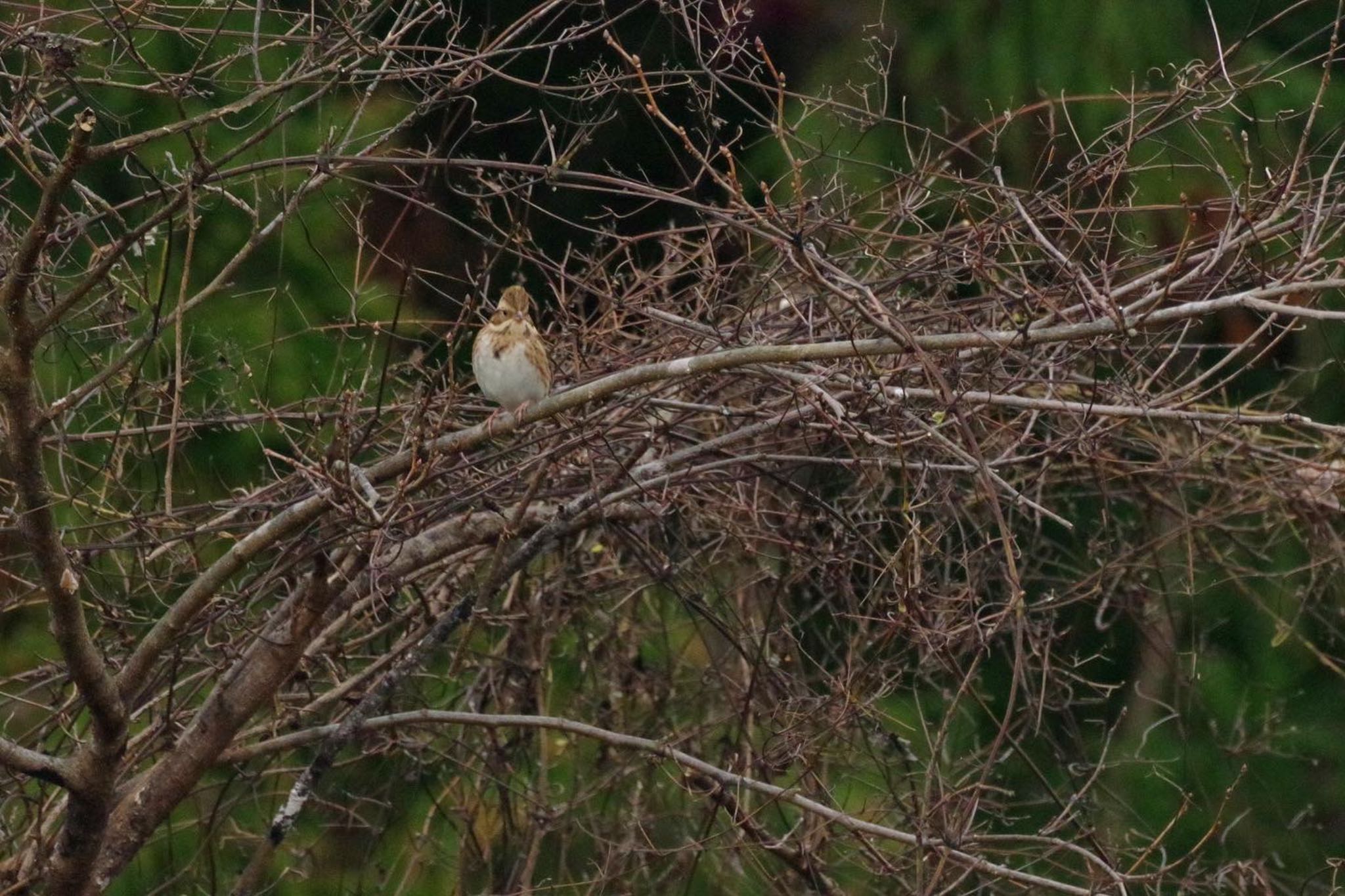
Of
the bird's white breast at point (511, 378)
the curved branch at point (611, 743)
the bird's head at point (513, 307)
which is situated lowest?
the curved branch at point (611, 743)

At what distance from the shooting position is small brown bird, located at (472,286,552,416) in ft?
13.7

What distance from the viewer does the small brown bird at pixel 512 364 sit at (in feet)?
13.7

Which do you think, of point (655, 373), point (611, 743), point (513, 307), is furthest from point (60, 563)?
point (513, 307)

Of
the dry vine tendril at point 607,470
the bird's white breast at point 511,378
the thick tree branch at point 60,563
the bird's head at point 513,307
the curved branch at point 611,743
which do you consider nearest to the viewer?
the thick tree branch at point 60,563

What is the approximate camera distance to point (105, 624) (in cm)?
429

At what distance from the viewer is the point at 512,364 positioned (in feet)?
13.8

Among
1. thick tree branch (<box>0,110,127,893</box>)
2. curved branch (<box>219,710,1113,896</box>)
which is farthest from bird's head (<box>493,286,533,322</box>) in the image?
thick tree branch (<box>0,110,127,893</box>)

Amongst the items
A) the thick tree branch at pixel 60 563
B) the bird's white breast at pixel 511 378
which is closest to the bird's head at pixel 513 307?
the bird's white breast at pixel 511 378

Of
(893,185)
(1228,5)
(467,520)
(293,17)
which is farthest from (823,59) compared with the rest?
(467,520)

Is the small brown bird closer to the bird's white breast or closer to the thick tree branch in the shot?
the bird's white breast

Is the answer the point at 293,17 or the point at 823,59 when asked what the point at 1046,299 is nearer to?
the point at 293,17

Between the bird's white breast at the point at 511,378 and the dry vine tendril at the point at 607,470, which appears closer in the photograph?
the dry vine tendril at the point at 607,470

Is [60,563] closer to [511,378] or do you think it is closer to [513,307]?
[511,378]

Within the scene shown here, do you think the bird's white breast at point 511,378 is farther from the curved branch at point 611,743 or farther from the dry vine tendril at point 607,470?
the curved branch at point 611,743
